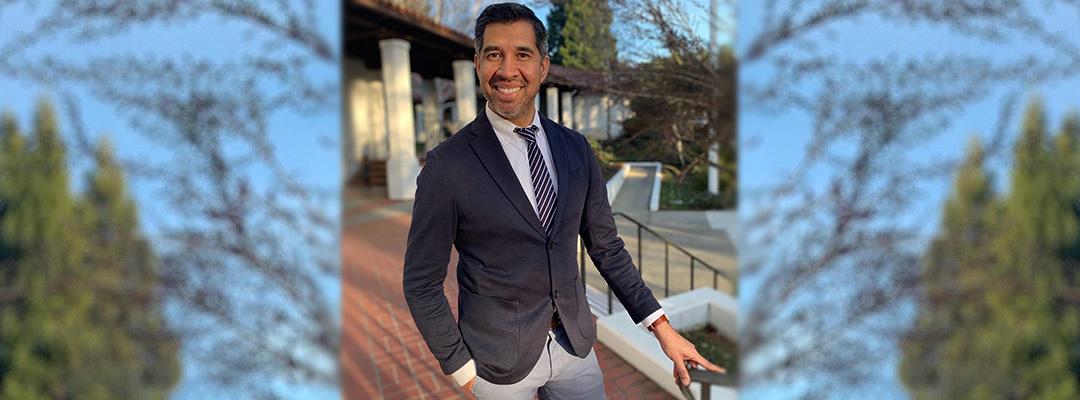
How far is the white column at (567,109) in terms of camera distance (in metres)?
1.25

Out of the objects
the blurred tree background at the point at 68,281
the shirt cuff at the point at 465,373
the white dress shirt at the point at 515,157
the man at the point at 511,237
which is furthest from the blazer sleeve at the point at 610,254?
the blurred tree background at the point at 68,281

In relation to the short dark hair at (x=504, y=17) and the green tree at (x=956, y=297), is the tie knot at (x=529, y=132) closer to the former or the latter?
the short dark hair at (x=504, y=17)

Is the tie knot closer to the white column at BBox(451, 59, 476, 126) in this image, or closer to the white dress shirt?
the white dress shirt

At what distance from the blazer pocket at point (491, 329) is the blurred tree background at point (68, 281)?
64 centimetres

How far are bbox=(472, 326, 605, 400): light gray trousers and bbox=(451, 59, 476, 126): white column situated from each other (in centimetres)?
62

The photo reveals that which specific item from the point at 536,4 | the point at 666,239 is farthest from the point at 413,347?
the point at 536,4

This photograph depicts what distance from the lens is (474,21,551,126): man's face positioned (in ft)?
2.31

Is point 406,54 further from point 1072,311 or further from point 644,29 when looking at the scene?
point 1072,311

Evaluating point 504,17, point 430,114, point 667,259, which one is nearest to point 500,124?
point 504,17

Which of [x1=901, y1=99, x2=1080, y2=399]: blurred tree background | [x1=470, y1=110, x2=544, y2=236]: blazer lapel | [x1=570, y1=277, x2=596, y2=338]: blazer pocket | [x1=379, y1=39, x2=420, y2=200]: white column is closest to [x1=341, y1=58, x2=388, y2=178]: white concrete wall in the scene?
[x1=379, y1=39, x2=420, y2=200]: white column

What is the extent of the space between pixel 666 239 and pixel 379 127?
84cm

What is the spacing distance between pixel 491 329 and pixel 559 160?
13.2 inches

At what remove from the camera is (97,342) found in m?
0.88

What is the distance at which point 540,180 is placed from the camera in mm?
818
